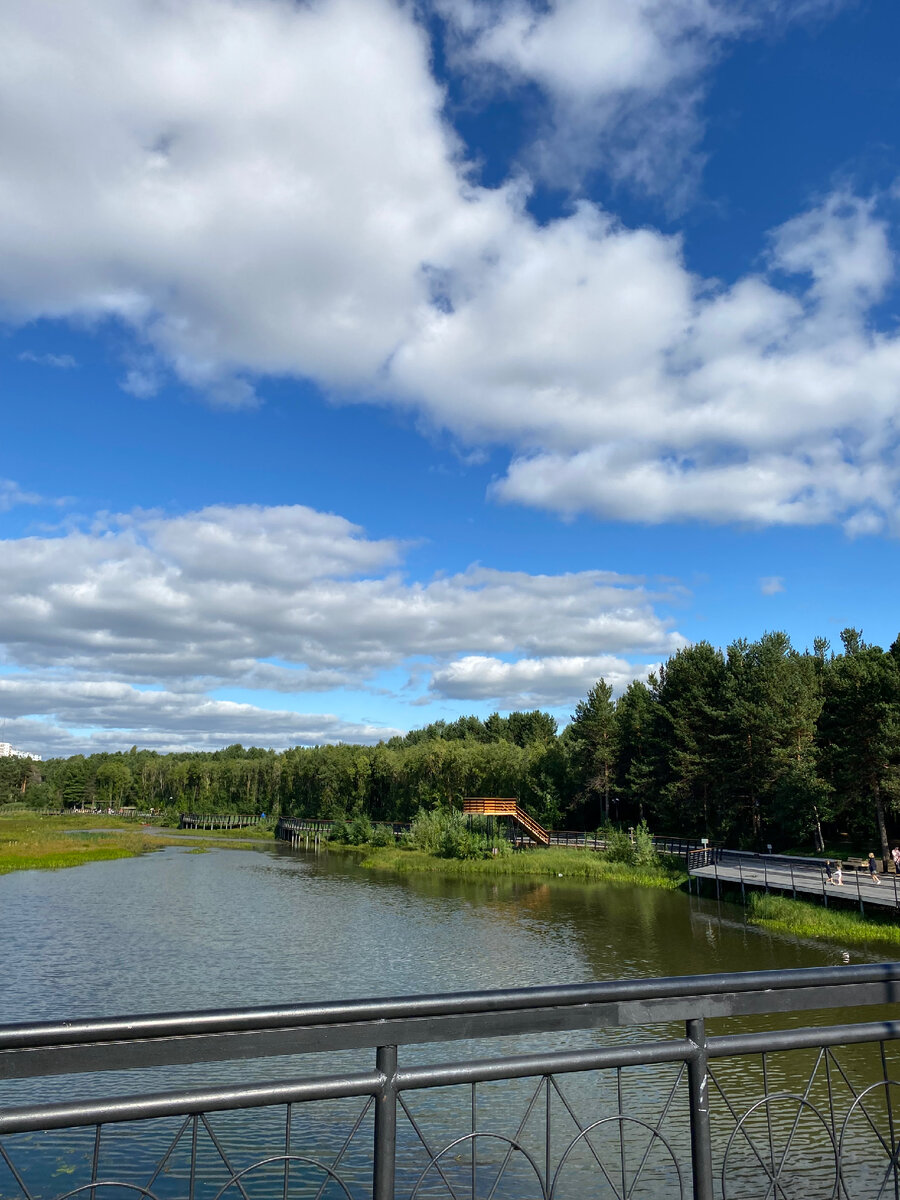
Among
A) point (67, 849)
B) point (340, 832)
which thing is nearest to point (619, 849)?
point (340, 832)

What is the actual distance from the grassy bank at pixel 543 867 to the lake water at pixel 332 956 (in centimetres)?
240

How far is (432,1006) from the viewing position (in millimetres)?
2742

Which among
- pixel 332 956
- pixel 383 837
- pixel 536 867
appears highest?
pixel 383 837

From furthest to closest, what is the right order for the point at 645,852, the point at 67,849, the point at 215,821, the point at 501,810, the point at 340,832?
the point at 215,821, the point at 340,832, the point at 67,849, the point at 501,810, the point at 645,852

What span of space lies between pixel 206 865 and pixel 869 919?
38714 millimetres

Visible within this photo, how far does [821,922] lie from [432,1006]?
1142 inches

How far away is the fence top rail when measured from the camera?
2377 mm

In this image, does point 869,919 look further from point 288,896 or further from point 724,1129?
point 288,896

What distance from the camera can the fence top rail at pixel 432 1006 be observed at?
93.6 inches

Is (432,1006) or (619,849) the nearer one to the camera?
(432,1006)

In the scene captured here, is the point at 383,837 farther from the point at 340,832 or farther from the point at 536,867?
the point at 536,867

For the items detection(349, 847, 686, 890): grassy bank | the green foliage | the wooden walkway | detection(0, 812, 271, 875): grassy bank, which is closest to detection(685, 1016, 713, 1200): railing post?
the wooden walkway

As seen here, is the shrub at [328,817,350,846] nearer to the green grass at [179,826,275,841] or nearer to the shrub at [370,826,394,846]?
the shrub at [370,826,394,846]

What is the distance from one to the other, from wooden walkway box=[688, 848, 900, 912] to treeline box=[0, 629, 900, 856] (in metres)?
3.09
